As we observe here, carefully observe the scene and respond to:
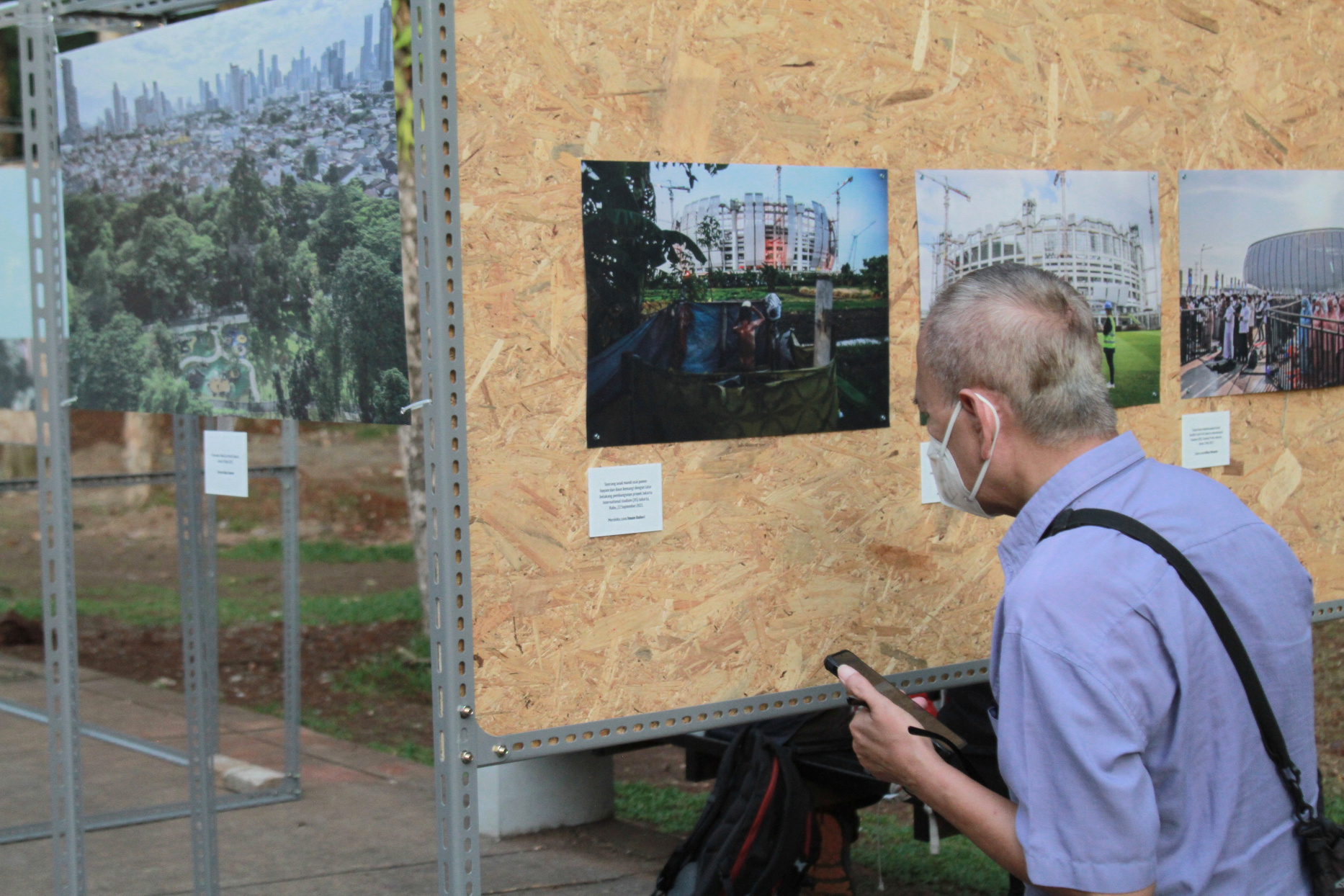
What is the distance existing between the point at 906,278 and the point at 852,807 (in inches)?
64.9

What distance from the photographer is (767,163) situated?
2.65 m

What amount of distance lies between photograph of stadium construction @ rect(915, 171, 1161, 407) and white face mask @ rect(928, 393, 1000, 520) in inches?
28.2

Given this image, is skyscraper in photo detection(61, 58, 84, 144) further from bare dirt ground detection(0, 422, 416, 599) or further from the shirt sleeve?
bare dirt ground detection(0, 422, 416, 599)

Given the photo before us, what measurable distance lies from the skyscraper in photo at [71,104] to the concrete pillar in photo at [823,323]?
7.85 feet

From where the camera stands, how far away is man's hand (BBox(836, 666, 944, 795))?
2.06 metres

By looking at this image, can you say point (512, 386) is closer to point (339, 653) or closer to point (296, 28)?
point (296, 28)

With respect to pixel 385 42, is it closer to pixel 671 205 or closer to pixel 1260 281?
pixel 671 205

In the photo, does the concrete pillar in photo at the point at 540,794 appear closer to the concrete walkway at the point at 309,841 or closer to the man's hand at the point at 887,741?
the concrete walkway at the point at 309,841

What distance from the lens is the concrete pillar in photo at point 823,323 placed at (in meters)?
2.75

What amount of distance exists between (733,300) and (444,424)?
689 mm

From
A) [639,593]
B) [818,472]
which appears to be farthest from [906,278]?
[639,593]
